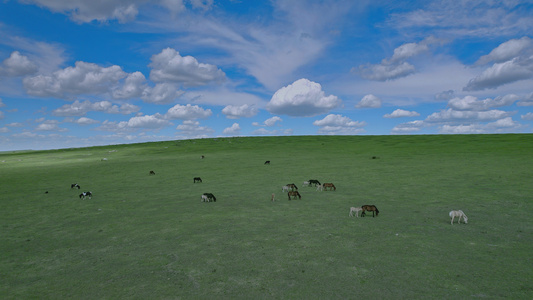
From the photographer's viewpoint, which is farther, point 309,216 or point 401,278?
point 309,216

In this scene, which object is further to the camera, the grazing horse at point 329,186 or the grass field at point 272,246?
the grazing horse at point 329,186

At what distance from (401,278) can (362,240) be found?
3397 millimetres

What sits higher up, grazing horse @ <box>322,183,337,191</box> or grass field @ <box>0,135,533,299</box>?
grazing horse @ <box>322,183,337,191</box>

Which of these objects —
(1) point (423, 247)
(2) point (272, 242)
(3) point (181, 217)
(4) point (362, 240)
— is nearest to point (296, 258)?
(2) point (272, 242)

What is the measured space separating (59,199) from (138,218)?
12005 mm

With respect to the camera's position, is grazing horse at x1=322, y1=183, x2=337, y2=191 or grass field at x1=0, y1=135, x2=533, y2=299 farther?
grazing horse at x1=322, y1=183, x2=337, y2=191

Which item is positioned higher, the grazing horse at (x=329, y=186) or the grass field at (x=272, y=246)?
the grazing horse at (x=329, y=186)

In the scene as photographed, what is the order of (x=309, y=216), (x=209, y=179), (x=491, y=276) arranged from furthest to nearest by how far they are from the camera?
(x=209, y=179)
(x=309, y=216)
(x=491, y=276)

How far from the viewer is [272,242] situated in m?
12.8

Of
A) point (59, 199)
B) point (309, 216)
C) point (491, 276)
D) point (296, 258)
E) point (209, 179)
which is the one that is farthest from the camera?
point (209, 179)

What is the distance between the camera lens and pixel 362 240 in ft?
41.5

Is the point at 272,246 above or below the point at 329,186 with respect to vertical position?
below

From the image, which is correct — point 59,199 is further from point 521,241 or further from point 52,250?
point 521,241

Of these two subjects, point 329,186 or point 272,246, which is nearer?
point 272,246
